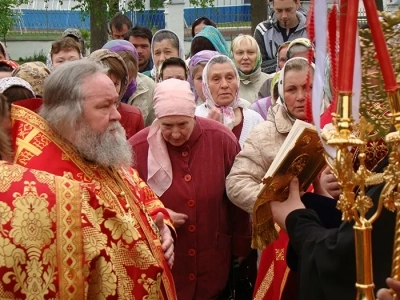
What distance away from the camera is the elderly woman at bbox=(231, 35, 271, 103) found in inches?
293

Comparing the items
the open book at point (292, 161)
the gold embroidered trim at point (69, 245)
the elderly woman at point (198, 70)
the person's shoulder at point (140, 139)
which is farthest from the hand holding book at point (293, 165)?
the elderly woman at point (198, 70)

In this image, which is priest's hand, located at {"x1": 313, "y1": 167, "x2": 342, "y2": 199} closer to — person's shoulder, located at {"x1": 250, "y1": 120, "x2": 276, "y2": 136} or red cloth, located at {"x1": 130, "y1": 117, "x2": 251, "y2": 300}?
person's shoulder, located at {"x1": 250, "y1": 120, "x2": 276, "y2": 136}

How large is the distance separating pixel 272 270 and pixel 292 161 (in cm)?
133

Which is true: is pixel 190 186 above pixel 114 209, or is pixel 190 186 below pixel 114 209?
below

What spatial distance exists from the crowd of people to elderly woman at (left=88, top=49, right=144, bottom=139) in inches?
0.5

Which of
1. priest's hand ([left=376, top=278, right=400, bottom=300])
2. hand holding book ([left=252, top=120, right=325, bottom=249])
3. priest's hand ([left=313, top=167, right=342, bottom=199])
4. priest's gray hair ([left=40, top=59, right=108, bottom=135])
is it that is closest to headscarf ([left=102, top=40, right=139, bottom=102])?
priest's gray hair ([left=40, top=59, right=108, bottom=135])

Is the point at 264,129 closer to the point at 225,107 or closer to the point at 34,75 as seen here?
the point at 225,107

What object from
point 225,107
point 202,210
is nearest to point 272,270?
Result: point 202,210

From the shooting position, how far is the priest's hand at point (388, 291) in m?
2.72

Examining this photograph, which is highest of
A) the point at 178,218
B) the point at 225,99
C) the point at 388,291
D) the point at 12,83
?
the point at 12,83

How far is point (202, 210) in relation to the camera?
4.96 m

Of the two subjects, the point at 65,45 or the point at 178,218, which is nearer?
the point at 178,218

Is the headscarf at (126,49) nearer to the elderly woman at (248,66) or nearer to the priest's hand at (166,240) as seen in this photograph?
the elderly woman at (248,66)

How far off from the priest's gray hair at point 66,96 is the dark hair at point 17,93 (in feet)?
3.22
